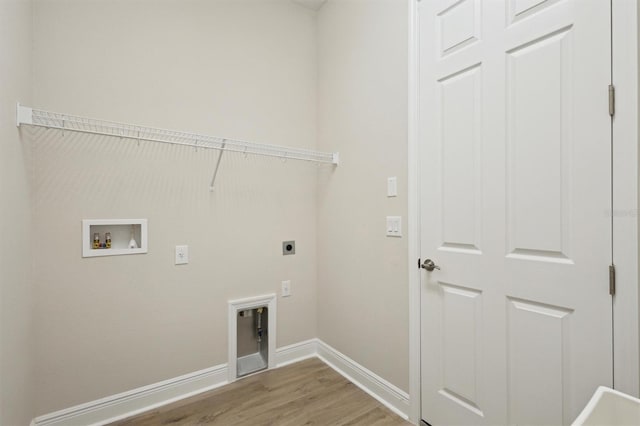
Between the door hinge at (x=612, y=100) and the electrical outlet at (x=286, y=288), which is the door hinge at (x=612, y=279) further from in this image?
the electrical outlet at (x=286, y=288)

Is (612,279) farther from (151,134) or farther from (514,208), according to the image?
(151,134)

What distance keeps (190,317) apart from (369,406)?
1307 millimetres

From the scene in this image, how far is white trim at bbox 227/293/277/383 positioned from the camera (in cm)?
219

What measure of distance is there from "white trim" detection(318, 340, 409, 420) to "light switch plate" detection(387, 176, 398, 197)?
1208mm

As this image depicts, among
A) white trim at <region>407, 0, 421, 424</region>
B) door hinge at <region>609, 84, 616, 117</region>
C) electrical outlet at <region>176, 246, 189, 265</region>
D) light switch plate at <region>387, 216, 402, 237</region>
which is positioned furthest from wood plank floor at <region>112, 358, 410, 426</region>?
door hinge at <region>609, 84, 616, 117</region>

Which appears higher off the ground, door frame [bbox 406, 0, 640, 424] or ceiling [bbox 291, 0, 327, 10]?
ceiling [bbox 291, 0, 327, 10]

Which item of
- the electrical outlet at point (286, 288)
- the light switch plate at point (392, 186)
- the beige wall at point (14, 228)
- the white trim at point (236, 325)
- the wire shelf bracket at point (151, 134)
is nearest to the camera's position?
the beige wall at point (14, 228)

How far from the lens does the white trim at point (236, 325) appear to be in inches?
86.0

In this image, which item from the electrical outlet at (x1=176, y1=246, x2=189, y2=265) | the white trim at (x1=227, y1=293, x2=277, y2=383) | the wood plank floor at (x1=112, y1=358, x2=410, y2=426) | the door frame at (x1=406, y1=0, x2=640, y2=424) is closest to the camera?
the door frame at (x1=406, y1=0, x2=640, y2=424)

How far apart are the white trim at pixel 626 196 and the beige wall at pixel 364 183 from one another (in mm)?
930

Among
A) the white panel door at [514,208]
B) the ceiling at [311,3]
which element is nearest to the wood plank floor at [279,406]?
the white panel door at [514,208]

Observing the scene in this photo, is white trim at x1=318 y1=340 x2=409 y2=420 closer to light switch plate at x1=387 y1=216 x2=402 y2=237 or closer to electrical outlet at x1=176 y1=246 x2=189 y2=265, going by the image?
light switch plate at x1=387 y1=216 x2=402 y2=237

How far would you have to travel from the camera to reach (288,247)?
2484 millimetres

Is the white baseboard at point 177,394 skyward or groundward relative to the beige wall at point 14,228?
groundward
